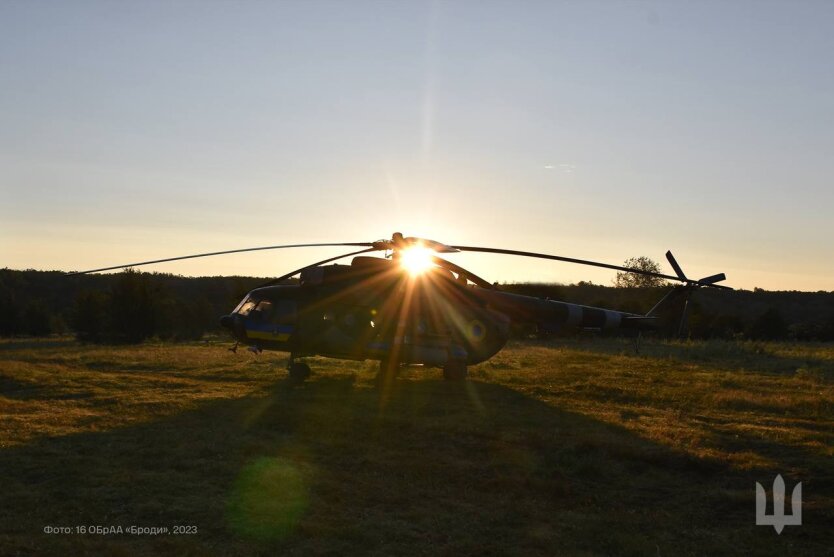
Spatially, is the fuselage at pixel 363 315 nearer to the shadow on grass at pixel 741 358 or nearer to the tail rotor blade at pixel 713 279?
the tail rotor blade at pixel 713 279

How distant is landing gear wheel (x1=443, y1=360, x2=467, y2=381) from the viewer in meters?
22.0

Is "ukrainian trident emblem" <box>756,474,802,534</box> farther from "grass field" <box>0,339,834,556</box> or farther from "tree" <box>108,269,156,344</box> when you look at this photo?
"tree" <box>108,269,156,344</box>

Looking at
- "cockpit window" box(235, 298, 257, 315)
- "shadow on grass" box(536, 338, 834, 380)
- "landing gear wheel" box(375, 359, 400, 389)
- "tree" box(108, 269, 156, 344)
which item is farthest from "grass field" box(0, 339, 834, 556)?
"tree" box(108, 269, 156, 344)

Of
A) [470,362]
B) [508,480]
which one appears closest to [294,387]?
[470,362]

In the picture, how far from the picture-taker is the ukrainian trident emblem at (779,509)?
8.72 m

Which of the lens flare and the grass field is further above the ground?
the lens flare

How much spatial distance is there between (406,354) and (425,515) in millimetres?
11815

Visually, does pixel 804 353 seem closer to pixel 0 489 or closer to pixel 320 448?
pixel 320 448

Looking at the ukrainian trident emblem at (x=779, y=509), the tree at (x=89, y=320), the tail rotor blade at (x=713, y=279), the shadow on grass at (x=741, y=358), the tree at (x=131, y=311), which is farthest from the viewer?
the tree at (x=89, y=320)

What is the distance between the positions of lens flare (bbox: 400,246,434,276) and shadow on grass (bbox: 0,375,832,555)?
6.63 m

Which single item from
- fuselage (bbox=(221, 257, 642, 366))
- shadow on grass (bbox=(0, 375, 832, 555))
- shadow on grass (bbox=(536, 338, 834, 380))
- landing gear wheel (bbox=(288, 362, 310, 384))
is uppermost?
fuselage (bbox=(221, 257, 642, 366))

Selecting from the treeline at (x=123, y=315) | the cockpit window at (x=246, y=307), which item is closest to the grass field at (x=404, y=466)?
the cockpit window at (x=246, y=307)

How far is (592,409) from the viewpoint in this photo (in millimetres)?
17531

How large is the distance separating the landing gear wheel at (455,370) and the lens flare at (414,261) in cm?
299
